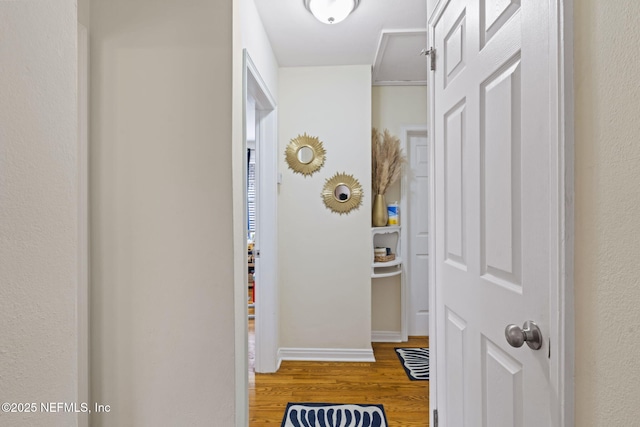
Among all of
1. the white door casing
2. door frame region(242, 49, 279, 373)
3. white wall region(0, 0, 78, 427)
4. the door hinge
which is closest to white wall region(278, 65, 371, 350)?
door frame region(242, 49, 279, 373)

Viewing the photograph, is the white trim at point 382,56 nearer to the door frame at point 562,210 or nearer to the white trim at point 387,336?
the door frame at point 562,210

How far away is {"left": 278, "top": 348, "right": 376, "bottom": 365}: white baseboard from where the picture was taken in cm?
317

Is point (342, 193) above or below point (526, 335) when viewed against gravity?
above

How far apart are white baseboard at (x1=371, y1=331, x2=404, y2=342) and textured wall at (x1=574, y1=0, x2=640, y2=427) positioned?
300 cm

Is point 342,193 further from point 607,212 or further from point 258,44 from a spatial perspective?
point 607,212

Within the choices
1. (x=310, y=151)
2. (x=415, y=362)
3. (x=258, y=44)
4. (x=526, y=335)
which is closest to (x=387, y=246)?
(x=415, y=362)

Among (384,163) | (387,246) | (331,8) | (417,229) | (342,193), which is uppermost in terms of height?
(331,8)

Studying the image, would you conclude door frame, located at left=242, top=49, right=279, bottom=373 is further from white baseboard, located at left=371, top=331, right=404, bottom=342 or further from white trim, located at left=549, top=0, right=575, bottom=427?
white trim, located at left=549, top=0, right=575, bottom=427

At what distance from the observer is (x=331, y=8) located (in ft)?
7.09

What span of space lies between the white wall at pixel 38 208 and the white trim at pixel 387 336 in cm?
309

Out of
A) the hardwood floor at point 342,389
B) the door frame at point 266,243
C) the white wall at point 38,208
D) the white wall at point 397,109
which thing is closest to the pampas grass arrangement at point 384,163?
the white wall at point 397,109

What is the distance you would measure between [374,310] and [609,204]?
3148mm

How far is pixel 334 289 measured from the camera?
126 inches

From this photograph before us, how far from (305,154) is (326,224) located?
1.95ft
